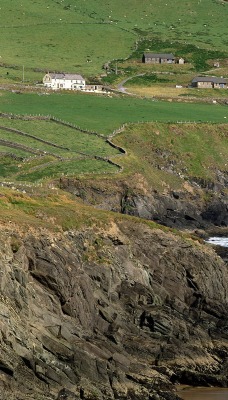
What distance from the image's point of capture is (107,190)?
150 m

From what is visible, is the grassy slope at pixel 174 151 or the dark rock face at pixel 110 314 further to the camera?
the grassy slope at pixel 174 151

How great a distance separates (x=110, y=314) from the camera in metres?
96.9

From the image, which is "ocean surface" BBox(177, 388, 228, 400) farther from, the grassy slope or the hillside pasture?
→ the grassy slope

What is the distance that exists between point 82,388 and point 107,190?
6603 centimetres

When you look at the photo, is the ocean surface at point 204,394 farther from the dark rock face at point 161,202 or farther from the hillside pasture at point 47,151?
the hillside pasture at point 47,151

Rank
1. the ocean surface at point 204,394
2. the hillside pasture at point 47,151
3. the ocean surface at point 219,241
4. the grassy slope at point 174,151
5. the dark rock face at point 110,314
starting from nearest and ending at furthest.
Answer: the dark rock face at point 110,314
the ocean surface at point 204,394
the ocean surface at point 219,241
the hillside pasture at point 47,151
the grassy slope at point 174,151

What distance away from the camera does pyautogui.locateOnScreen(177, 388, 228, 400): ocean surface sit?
92.4 m

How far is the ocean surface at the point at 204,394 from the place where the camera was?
92.4 meters

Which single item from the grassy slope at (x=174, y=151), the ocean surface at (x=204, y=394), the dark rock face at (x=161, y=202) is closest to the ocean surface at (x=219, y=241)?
the dark rock face at (x=161, y=202)

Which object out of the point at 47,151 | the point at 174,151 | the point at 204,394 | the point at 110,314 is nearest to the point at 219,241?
the point at 47,151

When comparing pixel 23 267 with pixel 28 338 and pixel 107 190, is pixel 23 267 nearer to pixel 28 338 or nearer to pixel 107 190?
pixel 28 338

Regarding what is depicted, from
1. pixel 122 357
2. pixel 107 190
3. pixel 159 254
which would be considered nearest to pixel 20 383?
pixel 122 357

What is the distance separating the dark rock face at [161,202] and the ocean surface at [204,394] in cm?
5314

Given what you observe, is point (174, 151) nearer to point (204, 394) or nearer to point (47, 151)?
point (47, 151)
